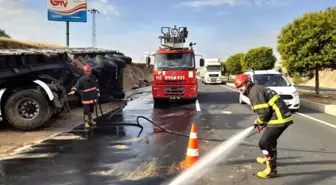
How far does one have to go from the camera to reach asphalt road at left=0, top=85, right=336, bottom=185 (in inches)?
207

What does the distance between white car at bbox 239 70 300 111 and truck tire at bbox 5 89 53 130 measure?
8.37m

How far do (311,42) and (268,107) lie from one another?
535 inches

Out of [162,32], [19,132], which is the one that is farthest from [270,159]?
[162,32]

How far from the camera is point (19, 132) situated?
9.18 meters

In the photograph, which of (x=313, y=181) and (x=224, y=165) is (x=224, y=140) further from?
(x=313, y=181)

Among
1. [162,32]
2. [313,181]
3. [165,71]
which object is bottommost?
[313,181]

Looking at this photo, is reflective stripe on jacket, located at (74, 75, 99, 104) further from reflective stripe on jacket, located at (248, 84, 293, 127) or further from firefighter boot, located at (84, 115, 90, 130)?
reflective stripe on jacket, located at (248, 84, 293, 127)

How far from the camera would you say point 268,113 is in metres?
5.27

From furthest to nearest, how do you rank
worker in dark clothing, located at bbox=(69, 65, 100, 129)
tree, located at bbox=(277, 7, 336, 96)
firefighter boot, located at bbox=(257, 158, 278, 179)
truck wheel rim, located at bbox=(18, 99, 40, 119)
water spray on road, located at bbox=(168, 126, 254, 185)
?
tree, located at bbox=(277, 7, 336, 96), worker in dark clothing, located at bbox=(69, 65, 100, 129), truck wheel rim, located at bbox=(18, 99, 40, 119), firefighter boot, located at bbox=(257, 158, 278, 179), water spray on road, located at bbox=(168, 126, 254, 185)

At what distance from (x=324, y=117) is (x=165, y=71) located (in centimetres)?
696

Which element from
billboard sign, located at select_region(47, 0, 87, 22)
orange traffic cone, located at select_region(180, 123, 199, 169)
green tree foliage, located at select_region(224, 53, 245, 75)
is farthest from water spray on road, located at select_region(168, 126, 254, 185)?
green tree foliage, located at select_region(224, 53, 245, 75)

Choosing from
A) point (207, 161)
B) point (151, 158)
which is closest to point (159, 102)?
point (151, 158)

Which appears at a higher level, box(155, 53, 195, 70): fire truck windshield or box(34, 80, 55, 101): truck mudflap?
box(155, 53, 195, 70): fire truck windshield

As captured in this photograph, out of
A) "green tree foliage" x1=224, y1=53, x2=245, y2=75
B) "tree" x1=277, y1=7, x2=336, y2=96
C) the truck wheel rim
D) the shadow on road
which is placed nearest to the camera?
the truck wheel rim
